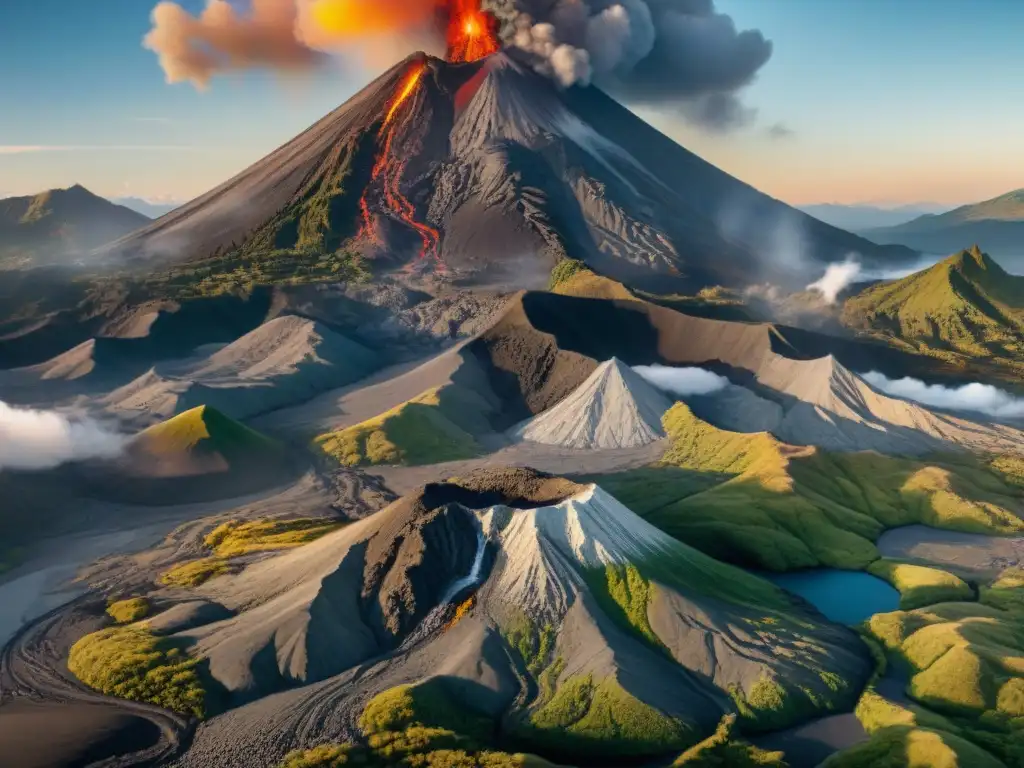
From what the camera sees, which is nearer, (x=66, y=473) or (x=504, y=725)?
(x=504, y=725)

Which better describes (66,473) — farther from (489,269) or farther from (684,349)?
(489,269)

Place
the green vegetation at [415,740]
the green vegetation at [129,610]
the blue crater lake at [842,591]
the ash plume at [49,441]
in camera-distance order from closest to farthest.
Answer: the green vegetation at [415,740] < the green vegetation at [129,610] < the blue crater lake at [842,591] < the ash plume at [49,441]

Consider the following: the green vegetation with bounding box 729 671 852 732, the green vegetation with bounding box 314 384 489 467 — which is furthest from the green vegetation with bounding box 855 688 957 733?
the green vegetation with bounding box 314 384 489 467

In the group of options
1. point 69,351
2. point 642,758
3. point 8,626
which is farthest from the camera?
point 69,351

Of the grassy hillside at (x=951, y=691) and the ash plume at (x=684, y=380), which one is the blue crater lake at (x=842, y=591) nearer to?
the grassy hillside at (x=951, y=691)

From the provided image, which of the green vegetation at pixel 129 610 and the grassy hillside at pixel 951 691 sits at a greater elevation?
the green vegetation at pixel 129 610

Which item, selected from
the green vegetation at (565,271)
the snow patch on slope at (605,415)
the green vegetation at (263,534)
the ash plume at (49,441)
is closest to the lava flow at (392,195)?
the green vegetation at (565,271)

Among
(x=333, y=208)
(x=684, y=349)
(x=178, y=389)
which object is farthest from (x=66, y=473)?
(x=333, y=208)
